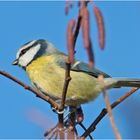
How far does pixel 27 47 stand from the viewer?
3.85 meters

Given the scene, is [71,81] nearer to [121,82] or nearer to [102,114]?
[121,82]

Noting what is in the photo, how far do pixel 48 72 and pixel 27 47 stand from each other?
0.55m

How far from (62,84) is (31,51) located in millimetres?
694

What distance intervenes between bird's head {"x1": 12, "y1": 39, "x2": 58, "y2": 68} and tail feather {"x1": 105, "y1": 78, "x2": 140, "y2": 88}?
0.74 metres

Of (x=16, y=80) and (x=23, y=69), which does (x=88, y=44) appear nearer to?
(x=16, y=80)

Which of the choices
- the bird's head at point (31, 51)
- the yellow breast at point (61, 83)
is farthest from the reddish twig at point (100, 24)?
→ the bird's head at point (31, 51)

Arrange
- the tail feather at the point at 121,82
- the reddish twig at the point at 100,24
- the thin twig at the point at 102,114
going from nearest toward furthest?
the reddish twig at the point at 100,24, the thin twig at the point at 102,114, the tail feather at the point at 121,82

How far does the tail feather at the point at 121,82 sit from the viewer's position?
310 centimetres

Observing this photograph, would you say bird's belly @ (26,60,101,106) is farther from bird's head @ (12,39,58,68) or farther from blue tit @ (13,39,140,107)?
bird's head @ (12,39,58,68)

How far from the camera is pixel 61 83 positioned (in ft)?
10.8

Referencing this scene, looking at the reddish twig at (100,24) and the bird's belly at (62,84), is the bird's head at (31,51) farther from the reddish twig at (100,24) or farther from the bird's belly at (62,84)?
the reddish twig at (100,24)

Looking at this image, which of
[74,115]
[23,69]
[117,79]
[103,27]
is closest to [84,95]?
[117,79]

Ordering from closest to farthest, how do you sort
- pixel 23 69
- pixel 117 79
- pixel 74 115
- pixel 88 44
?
1. pixel 88 44
2. pixel 74 115
3. pixel 117 79
4. pixel 23 69

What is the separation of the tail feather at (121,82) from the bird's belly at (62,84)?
156 mm
